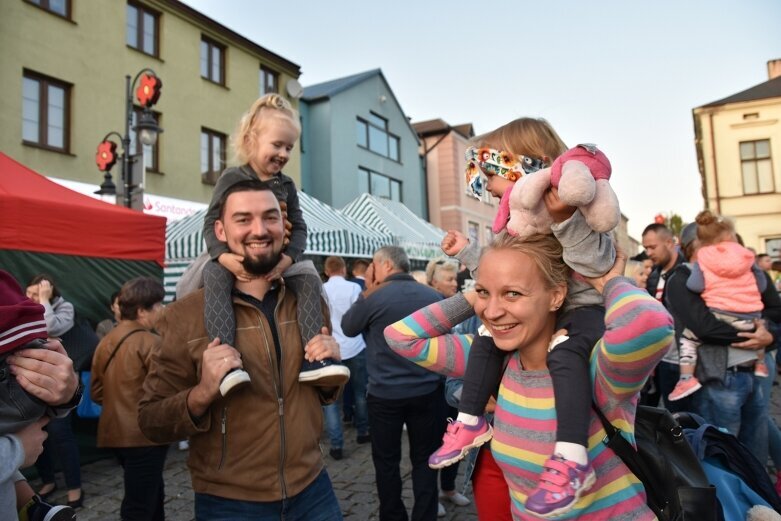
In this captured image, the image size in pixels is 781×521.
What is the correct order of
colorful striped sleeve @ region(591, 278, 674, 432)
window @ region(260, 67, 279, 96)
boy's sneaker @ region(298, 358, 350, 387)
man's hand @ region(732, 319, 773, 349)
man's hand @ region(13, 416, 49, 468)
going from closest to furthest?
colorful striped sleeve @ region(591, 278, 674, 432), man's hand @ region(13, 416, 49, 468), boy's sneaker @ region(298, 358, 350, 387), man's hand @ region(732, 319, 773, 349), window @ region(260, 67, 279, 96)

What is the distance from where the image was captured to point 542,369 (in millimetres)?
1633

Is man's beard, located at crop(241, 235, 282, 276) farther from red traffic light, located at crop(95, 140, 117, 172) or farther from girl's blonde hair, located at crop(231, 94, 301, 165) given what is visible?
red traffic light, located at crop(95, 140, 117, 172)

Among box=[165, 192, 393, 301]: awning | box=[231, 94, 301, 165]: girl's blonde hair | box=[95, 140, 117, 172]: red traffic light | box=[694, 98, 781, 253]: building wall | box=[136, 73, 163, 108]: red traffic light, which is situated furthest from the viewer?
box=[694, 98, 781, 253]: building wall

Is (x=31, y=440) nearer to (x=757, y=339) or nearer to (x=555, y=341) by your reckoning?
(x=555, y=341)

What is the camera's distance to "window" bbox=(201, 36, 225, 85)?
1738cm

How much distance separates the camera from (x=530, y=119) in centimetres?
195

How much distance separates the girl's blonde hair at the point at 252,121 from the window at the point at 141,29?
14476 millimetres

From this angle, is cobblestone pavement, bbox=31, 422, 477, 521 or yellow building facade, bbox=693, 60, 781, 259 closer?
cobblestone pavement, bbox=31, 422, 477, 521

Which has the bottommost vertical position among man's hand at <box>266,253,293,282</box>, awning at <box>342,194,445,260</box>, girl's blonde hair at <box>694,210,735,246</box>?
man's hand at <box>266,253,293,282</box>

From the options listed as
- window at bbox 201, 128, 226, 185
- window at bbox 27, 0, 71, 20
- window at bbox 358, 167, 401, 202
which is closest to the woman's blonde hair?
window at bbox 27, 0, 71, 20

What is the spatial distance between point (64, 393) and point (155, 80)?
8.54 meters

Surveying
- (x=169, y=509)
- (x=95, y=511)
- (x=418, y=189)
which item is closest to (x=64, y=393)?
(x=169, y=509)

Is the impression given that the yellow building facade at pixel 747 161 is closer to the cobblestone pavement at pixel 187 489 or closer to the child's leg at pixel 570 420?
the cobblestone pavement at pixel 187 489

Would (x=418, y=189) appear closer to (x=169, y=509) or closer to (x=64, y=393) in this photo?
(x=169, y=509)
